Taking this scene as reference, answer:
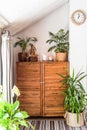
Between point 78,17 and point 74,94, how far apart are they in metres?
1.59

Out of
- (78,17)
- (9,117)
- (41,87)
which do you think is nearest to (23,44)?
(41,87)

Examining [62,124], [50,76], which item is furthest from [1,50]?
[62,124]

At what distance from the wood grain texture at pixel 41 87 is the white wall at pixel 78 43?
0.21 m

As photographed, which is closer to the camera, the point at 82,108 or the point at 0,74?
the point at 0,74

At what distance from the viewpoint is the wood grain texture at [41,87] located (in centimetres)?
Result: 464

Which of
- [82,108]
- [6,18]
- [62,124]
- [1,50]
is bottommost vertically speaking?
[62,124]

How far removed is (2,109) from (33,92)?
2442 millimetres

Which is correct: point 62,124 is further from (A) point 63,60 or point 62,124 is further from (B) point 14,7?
(B) point 14,7

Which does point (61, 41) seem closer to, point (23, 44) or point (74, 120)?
point (23, 44)

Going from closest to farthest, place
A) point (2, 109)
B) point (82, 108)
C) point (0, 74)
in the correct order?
point (2, 109), point (0, 74), point (82, 108)

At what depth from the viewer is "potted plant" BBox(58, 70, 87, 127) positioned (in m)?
4.18

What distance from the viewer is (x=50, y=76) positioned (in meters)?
4.66

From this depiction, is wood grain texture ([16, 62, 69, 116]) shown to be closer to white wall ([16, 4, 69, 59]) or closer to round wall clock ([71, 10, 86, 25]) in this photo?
white wall ([16, 4, 69, 59])

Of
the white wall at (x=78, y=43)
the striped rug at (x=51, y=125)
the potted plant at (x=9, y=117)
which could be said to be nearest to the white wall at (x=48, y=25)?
the white wall at (x=78, y=43)
